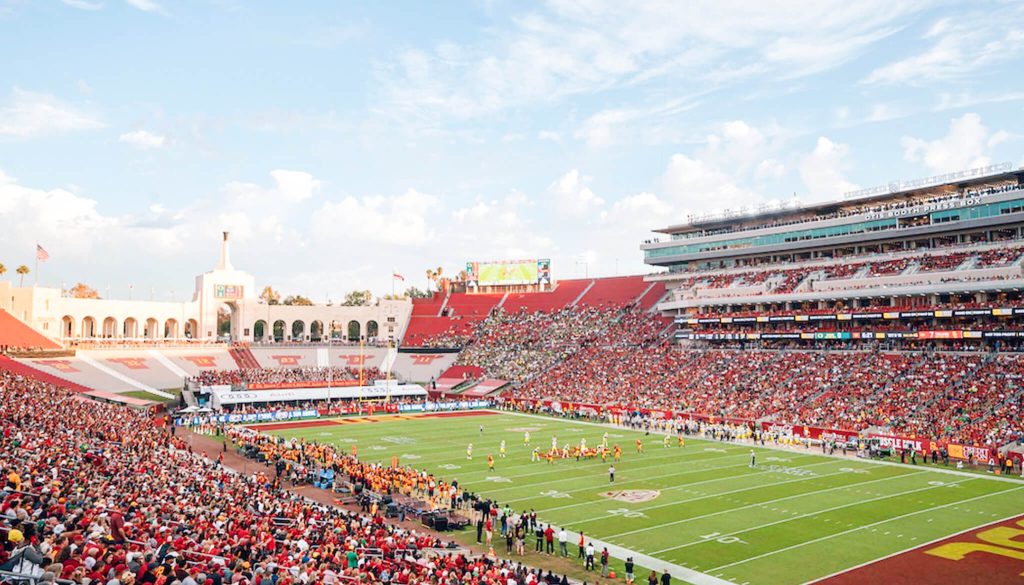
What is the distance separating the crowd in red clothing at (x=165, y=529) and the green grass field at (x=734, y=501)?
6391 millimetres

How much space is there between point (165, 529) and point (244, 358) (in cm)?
6684

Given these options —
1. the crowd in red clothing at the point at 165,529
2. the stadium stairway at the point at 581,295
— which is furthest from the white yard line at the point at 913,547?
the stadium stairway at the point at 581,295

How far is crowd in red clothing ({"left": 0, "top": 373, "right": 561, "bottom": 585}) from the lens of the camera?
Answer: 10.4 meters

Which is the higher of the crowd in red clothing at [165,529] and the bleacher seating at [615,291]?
the bleacher seating at [615,291]

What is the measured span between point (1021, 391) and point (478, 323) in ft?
189

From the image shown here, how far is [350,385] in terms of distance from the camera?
224 ft

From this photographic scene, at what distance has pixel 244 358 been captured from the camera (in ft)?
256

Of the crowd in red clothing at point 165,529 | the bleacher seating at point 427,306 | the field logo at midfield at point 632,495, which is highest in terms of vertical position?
the bleacher seating at point 427,306

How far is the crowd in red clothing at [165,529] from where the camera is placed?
10.4m

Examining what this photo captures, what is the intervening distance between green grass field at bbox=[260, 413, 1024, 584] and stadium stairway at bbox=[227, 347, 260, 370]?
34456 millimetres

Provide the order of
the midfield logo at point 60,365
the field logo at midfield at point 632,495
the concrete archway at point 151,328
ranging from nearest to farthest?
the field logo at midfield at point 632,495, the midfield logo at point 60,365, the concrete archway at point 151,328

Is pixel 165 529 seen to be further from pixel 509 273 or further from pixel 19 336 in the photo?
pixel 509 273

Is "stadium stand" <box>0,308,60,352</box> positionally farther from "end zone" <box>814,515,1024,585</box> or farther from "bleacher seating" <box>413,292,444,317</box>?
"end zone" <box>814,515,1024,585</box>

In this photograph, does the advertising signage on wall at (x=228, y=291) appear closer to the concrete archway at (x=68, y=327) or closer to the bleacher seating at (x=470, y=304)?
the concrete archway at (x=68, y=327)
